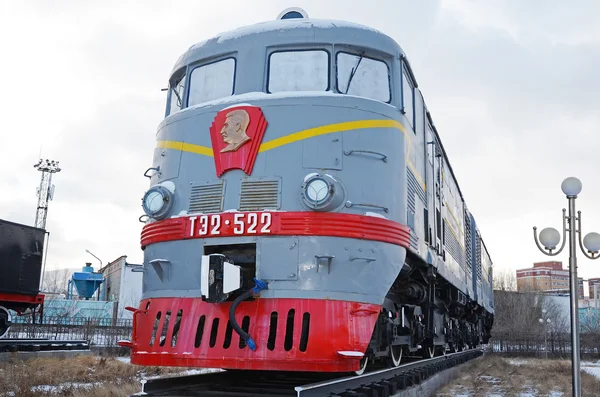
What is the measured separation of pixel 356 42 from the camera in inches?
291

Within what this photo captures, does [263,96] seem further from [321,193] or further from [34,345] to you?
[34,345]

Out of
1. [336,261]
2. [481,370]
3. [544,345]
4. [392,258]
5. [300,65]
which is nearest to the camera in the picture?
[336,261]

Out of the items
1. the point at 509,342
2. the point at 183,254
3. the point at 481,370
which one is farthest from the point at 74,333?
the point at 509,342

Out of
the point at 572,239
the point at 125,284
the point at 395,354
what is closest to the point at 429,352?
the point at 395,354

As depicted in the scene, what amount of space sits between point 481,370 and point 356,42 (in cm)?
1211

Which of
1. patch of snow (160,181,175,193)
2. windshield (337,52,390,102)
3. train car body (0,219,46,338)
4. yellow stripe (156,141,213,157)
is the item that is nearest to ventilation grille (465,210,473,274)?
windshield (337,52,390,102)

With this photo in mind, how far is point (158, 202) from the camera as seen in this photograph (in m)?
7.21

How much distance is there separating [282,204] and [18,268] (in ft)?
43.3

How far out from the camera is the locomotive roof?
7371 millimetres

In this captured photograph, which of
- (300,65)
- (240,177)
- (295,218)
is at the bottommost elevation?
(295,218)

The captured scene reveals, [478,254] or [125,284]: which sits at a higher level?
[478,254]

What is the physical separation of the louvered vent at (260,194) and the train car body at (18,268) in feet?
41.2

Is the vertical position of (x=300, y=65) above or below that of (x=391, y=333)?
above

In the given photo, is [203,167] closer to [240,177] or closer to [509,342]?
[240,177]
